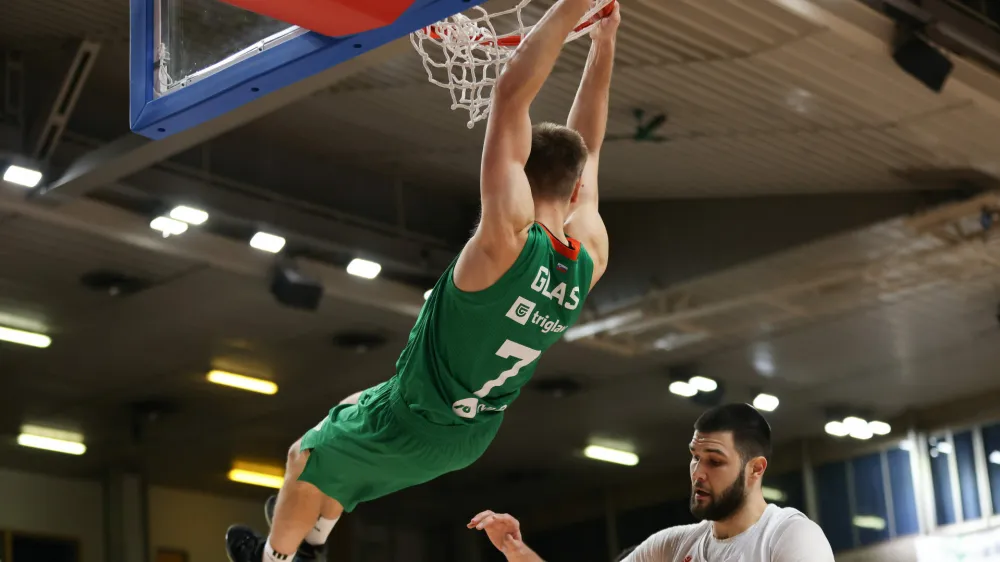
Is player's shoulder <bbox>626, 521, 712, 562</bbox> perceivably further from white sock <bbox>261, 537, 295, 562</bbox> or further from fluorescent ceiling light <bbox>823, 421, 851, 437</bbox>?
→ fluorescent ceiling light <bbox>823, 421, 851, 437</bbox>

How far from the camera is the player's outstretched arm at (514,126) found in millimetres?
4477

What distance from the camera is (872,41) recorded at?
9961mm

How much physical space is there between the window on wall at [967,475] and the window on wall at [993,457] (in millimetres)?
249

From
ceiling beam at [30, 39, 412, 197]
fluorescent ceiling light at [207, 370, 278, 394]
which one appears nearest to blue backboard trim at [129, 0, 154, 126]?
ceiling beam at [30, 39, 412, 197]

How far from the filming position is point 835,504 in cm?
1986

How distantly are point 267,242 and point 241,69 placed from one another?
7.40 m

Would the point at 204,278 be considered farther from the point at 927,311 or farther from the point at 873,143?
the point at 927,311

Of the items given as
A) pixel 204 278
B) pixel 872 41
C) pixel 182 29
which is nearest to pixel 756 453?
pixel 182 29

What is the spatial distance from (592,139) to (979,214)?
820 cm

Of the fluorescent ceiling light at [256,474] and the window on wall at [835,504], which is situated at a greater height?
the fluorescent ceiling light at [256,474]

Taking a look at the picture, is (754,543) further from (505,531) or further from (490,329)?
(490,329)

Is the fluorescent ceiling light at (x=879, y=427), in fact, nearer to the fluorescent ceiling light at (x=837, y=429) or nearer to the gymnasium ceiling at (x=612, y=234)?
the fluorescent ceiling light at (x=837, y=429)

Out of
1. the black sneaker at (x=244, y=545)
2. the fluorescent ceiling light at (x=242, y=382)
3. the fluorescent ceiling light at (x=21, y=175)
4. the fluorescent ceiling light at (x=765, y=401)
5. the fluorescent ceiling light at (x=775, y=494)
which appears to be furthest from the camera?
the fluorescent ceiling light at (x=775, y=494)

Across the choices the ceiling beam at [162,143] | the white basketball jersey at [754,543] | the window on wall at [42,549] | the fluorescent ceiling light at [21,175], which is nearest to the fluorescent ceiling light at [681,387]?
the ceiling beam at [162,143]
